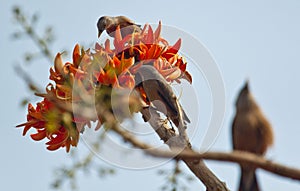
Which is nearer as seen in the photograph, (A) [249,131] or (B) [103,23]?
(A) [249,131]

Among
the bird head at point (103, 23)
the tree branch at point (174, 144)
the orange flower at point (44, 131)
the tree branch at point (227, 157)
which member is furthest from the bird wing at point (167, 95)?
the tree branch at point (227, 157)

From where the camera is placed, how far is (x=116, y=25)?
3871 millimetres

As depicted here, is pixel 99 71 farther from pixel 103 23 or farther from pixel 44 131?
pixel 103 23

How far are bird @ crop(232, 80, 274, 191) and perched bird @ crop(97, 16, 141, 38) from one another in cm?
209

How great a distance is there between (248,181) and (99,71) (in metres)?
1.24

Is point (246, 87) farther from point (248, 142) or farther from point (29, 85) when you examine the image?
point (29, 85)

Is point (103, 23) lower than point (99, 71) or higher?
lower

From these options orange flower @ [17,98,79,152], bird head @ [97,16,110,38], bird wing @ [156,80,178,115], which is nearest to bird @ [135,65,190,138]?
bird wing @ [156,80,178,115]

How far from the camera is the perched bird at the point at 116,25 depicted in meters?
3.61

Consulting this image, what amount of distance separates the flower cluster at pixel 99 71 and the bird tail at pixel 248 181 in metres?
0.77

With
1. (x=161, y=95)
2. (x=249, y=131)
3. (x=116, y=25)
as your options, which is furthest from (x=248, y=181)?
(x=116, y=25)

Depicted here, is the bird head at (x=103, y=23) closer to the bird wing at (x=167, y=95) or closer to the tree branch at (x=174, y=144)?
the bird wing at (x=167, y=95)

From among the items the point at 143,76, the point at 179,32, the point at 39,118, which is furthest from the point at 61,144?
the point at 179,32

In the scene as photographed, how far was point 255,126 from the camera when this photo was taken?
1.34 meters
